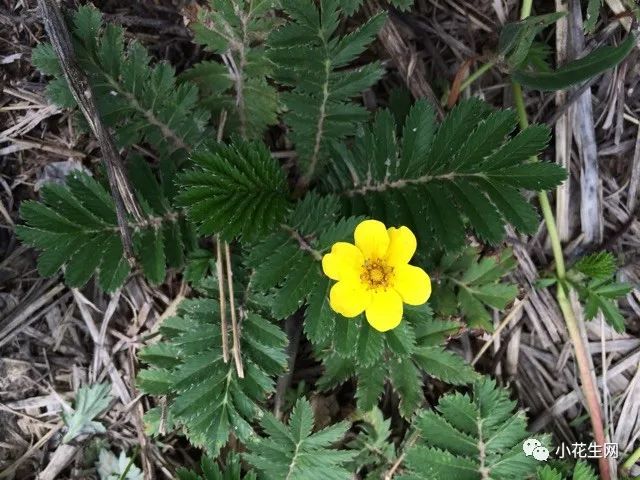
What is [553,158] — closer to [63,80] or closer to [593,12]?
[593,12]

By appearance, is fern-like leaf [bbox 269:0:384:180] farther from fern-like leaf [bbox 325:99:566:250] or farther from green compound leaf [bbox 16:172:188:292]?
green compound leaf [bbox 16:172:188:292]

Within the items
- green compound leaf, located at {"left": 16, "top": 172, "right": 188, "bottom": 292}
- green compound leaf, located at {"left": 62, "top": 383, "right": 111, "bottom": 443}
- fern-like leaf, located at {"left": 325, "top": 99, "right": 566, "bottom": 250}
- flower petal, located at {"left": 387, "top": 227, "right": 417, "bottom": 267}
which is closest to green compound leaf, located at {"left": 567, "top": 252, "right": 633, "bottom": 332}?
fern-like leaf, located at {"left": 325, "top": 99, "right": 566, "bottom": 250}

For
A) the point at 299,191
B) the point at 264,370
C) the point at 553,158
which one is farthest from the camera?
the point at 553,158

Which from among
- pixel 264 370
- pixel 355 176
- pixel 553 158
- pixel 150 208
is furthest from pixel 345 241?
pixel 553 158

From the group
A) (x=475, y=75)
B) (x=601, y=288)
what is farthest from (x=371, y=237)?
(x=601, y=288)

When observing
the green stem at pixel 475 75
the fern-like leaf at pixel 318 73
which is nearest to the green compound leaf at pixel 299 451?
the fern-like leaf at pixel 318 73

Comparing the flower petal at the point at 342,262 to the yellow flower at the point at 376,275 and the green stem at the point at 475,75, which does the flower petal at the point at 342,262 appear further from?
the green stem at the point at 475,75
